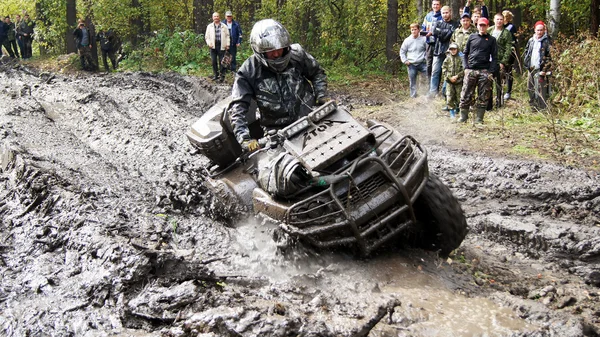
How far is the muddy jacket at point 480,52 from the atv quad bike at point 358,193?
5.32 meters

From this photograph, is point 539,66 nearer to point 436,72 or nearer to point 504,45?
point 504,45

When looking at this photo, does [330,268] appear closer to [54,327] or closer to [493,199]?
[54,327]

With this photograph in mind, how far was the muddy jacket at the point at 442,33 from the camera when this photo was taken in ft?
39.0

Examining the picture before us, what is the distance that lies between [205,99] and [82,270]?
9885mm

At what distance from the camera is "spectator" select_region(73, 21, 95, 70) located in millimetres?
20734

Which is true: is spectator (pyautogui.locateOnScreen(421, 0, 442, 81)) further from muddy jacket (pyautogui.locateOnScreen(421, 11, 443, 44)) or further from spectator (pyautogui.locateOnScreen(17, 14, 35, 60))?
spectator (pyautogui.locateOnScreen(17, 14, 35, 60))

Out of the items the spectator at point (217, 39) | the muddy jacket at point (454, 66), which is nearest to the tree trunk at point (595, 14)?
the muddy jacket at point (454, 66)

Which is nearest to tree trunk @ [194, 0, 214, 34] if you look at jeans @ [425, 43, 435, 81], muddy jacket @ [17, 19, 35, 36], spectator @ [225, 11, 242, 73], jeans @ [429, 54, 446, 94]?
spectator @ [225, 11, 242, 73]

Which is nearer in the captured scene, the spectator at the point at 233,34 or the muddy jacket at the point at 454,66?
the muddy jacket at the point at 454,66

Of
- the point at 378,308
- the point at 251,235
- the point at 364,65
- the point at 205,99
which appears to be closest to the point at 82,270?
the point at 251,235

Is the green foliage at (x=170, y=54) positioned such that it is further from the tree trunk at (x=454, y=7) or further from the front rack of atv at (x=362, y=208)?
the front rack of atv at (x=362, y=208)

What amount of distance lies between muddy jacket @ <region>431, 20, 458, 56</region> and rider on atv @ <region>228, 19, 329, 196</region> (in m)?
6.37

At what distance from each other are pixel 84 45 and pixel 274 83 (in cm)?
1673

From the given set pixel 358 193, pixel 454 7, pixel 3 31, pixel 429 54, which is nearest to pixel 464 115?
pixel 429 54
